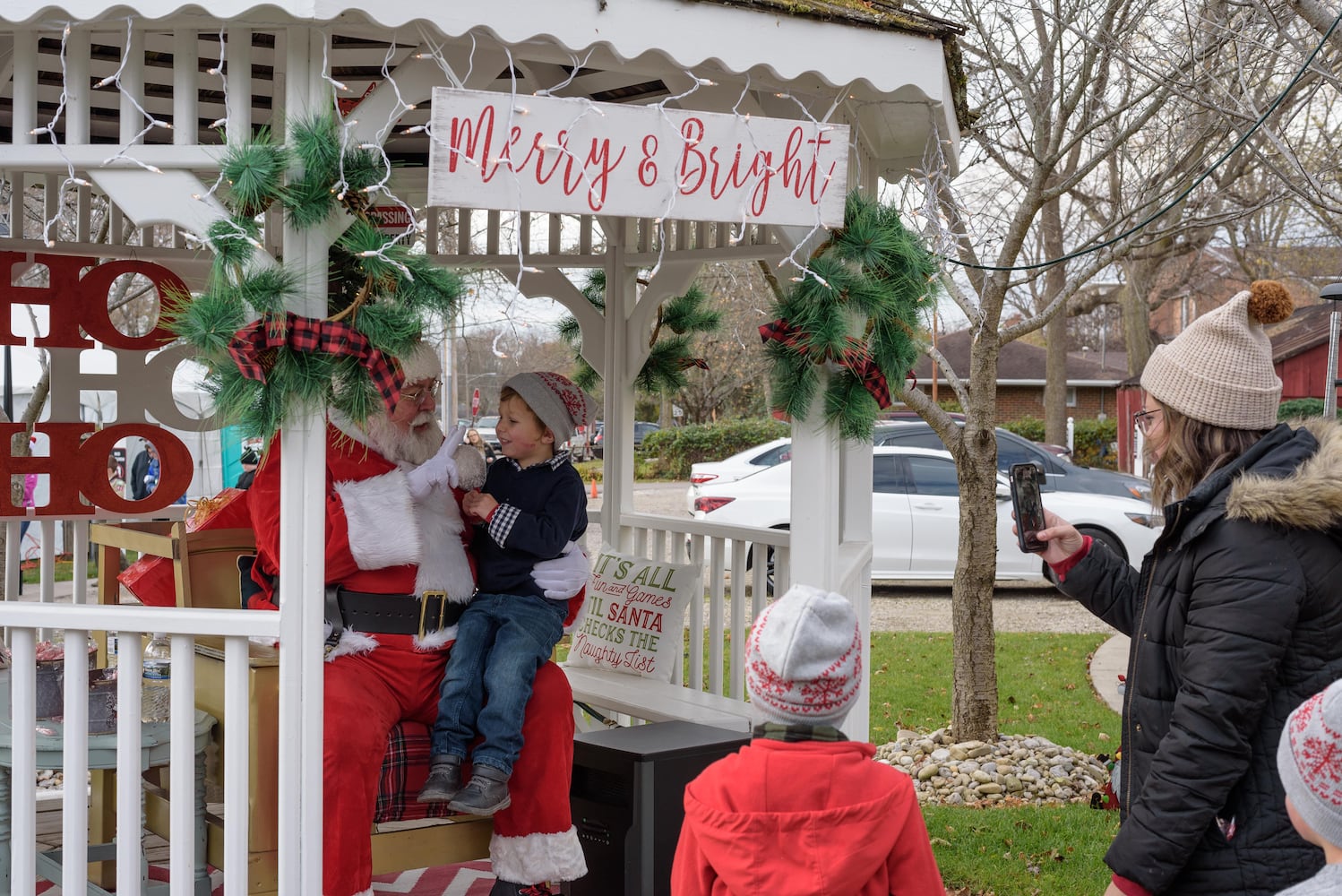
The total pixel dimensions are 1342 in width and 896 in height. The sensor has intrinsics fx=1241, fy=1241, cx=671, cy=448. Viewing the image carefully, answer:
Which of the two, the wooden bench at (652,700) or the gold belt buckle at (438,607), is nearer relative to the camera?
the gold belt buckle at (438,607)

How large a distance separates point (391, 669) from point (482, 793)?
1.50ft

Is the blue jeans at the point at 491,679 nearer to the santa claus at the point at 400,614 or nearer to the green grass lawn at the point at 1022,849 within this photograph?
the santa claus at the point at 400,614

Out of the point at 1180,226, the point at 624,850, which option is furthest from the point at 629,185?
the point at 1180,226

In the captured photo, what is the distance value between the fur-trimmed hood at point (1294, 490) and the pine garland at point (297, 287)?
1.81 metres

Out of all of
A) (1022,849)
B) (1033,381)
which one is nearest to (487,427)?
(1033,381)

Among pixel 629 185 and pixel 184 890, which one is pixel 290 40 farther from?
pixel 184 890

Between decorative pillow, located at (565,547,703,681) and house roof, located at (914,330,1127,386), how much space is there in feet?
110

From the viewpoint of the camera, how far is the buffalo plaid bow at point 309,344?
2.95 metres

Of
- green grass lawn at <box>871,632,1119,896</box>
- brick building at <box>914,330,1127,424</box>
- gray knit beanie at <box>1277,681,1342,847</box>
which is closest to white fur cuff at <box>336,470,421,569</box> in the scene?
gray knit beanie at <box>1277,681,1342,847</box>

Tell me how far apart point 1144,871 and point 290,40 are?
266 centimetres

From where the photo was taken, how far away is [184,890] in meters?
3.14

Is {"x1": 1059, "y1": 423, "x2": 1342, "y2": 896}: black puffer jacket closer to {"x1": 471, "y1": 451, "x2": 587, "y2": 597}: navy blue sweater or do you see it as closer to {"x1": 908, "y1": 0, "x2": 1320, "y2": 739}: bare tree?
{"x1": 471, "y1": 451, "x2": 587, "y2": 597}: navy blue sweater

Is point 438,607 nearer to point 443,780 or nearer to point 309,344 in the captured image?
point 443,780

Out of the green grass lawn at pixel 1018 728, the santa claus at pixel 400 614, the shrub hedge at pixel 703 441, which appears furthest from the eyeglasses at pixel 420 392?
the shrub hedge at pixel 703 441
